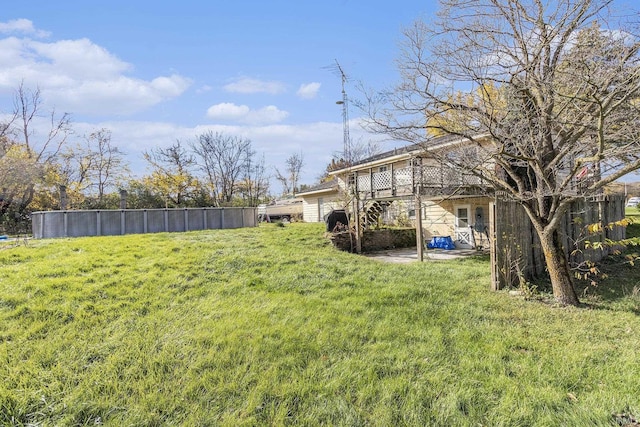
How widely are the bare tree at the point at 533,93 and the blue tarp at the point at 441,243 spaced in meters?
7.96

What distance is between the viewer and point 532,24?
502 centimetres

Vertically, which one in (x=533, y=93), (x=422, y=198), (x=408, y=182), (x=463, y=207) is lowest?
(x=463, y=207)

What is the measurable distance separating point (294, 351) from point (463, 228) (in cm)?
1240

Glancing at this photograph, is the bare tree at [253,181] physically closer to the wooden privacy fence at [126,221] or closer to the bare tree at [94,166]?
the bare tree at [94,166]

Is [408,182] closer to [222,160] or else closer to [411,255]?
[411,255]

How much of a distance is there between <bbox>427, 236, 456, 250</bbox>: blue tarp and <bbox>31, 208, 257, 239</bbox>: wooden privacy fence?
904 cm

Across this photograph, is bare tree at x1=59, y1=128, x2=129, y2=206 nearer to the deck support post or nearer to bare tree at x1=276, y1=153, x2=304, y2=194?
bare tree at x1=276, y1=153, x2=304, y2=194

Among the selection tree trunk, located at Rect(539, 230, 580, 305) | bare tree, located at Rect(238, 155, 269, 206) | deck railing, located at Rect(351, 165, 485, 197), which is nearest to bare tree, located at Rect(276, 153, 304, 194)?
bare tree, located at Rect(238, 155, 269, 206)

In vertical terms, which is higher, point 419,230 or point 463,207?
point 463,207

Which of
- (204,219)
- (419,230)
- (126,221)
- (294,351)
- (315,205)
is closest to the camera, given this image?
(294,351)

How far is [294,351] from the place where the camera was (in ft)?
11.5

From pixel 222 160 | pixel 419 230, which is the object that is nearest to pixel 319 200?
pixel 222 160

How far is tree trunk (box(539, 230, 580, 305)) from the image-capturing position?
5.36 m

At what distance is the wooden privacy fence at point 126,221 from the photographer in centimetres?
1241
